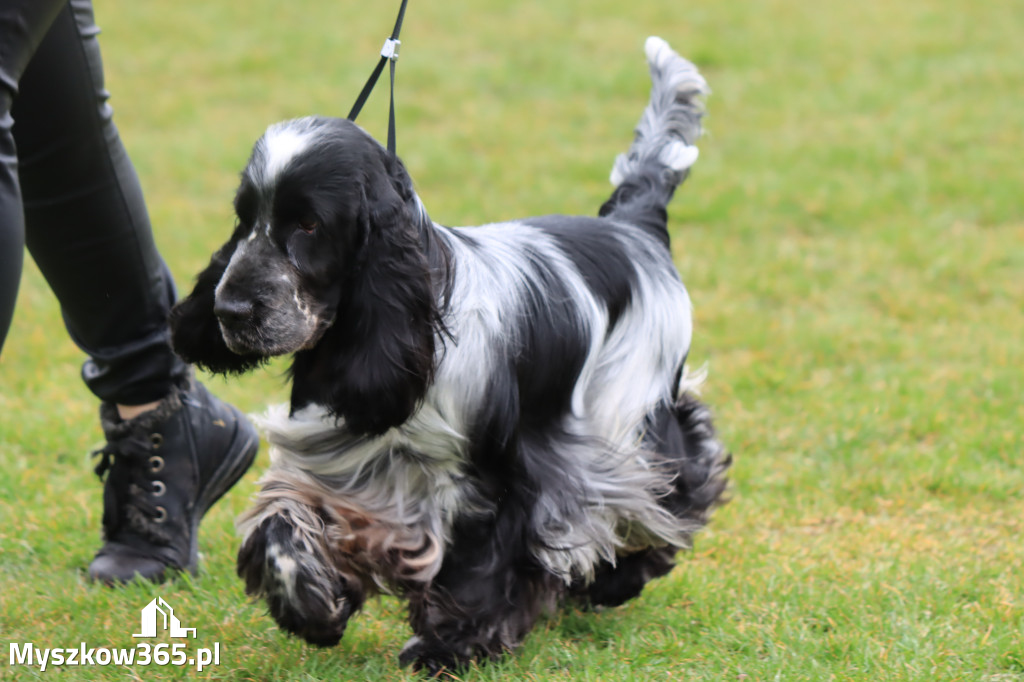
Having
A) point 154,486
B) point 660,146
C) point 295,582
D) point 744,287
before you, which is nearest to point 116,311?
point 154,486

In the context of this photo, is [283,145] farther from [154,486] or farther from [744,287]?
[744,287]

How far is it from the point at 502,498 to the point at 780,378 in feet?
9.47

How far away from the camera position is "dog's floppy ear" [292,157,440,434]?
2.64 metres

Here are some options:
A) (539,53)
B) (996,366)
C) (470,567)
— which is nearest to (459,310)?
(470,567)

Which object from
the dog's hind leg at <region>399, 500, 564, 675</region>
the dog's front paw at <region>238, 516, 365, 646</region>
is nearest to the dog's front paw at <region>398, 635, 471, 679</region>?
the dog's hind leg at <region>399, 500, 564, 675</region>

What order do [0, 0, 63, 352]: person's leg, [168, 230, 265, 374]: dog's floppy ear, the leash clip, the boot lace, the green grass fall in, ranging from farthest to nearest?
1. the boot lace
2. the green grass
3. the leash clip
4. [168, 230, 265, 374]: dog's floppy ear
5. [0, 0, 63, 352]: person's leg

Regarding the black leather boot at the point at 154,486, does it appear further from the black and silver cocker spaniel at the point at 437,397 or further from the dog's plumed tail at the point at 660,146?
the dog's plumed tail at the point at 660,146

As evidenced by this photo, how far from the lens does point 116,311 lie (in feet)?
11.0

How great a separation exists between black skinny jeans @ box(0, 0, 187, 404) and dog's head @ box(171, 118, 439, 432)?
2.17 ft

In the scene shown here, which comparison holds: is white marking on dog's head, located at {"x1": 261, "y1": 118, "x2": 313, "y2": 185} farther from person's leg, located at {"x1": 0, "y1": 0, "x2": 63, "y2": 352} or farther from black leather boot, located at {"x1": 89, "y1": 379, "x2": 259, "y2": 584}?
black leather boot, located at {"x1": 89, "y1": 379, "x2": 259, "y2": 584}

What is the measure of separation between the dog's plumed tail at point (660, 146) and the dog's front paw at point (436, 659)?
1.39 meters

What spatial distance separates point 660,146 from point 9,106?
2.02 m

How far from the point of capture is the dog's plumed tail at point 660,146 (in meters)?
3.70

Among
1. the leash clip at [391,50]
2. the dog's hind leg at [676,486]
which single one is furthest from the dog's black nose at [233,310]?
the dog's hind leg at [676,486]
